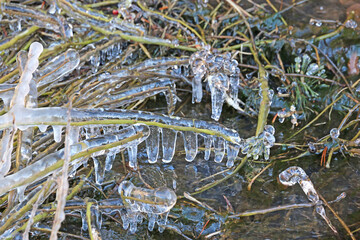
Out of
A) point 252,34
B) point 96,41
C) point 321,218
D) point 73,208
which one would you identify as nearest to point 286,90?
point 252,34

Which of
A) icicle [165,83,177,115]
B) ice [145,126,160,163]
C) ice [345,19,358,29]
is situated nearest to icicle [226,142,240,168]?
ice [145,126,160,163]

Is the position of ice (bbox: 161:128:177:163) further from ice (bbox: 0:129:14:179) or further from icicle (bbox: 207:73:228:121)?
ice (bbox: 0:129:14:179)

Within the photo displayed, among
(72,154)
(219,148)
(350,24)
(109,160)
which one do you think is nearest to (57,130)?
(72,154)

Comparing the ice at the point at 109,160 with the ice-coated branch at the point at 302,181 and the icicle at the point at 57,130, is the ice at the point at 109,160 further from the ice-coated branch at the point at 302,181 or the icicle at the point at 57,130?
the ice-coated branch at the point at 302,181

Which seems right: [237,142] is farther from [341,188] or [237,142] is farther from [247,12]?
[247,12]

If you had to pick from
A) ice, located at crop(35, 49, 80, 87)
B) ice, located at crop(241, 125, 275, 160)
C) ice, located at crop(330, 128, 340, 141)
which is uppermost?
ice, located at crop(35, 49, 80, 87)

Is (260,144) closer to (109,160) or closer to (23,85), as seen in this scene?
(109,160)
